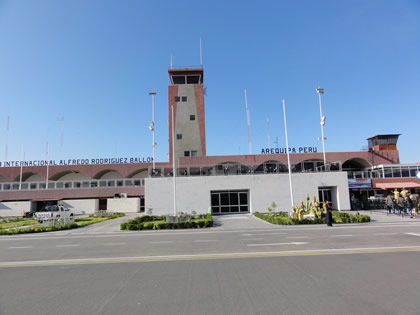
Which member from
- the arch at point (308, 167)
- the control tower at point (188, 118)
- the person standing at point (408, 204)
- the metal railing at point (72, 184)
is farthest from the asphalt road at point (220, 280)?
the metal railing at point (72, 184)

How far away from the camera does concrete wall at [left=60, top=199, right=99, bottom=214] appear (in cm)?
3928

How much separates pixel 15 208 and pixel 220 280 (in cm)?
4473

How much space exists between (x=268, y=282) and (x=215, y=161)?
32019 millimetres

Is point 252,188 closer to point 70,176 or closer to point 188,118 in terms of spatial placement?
point 188,118

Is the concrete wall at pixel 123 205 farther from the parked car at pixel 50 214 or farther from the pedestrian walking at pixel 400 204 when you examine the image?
the pedestrian walking at pixel 400 204

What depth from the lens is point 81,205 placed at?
39.7m

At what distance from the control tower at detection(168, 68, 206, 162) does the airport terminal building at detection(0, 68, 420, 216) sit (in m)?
0.16

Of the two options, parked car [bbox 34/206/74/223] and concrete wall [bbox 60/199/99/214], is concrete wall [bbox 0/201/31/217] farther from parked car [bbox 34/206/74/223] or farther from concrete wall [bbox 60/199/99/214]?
parked car [bbox 34/206/74/223]

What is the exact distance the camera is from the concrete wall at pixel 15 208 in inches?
1550

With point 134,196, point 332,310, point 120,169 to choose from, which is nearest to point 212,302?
point 332,310

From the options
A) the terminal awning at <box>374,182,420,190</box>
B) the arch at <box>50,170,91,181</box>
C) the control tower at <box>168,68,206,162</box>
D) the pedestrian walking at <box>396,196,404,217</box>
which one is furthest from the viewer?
the arch at <box>50,170,91,181</box>

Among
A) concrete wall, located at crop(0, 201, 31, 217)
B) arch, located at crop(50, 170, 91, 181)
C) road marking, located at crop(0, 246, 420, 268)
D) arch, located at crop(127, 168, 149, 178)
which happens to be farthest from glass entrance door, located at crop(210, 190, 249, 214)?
concrete wall, located at crop(0, 201, 31, 217)

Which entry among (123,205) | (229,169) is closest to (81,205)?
(123,205)

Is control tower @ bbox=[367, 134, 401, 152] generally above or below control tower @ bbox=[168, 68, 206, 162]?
below
